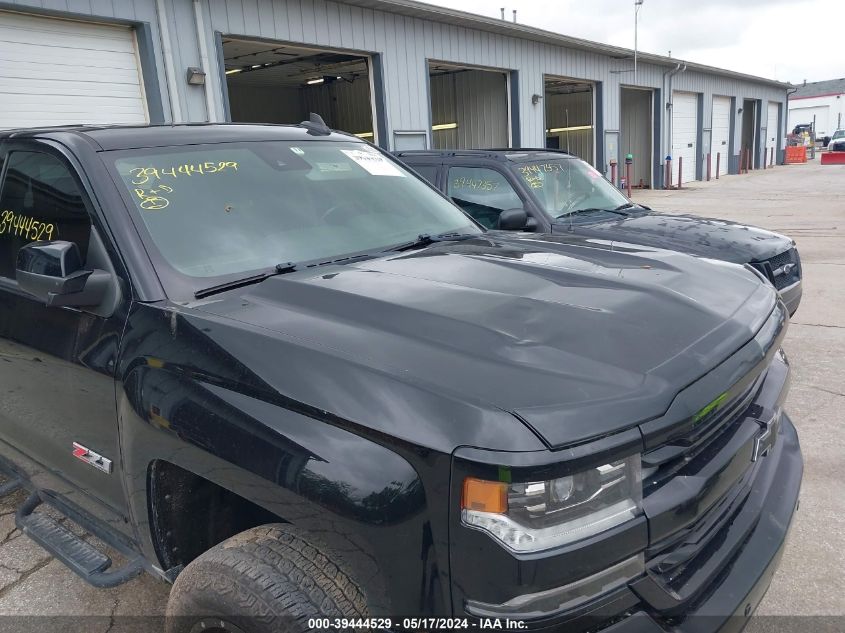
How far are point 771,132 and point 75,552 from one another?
42024mm

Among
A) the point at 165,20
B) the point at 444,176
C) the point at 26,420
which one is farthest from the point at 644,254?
the point at 165,20

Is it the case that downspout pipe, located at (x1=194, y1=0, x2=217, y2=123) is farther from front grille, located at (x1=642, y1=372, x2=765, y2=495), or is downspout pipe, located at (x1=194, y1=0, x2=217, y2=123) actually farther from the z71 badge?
front grille, located at (x1=642, y1=372, x2=765, y2=495)

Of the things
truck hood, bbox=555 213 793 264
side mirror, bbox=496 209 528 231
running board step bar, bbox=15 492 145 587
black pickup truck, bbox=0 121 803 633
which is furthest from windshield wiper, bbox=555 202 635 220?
running board step bar, bbox=15 492 145 587

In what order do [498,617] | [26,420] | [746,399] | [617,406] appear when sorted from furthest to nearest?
1. [26,420]
2. [746,399]
3. [617,406]
4. [498,617]

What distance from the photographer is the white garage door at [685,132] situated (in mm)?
24516

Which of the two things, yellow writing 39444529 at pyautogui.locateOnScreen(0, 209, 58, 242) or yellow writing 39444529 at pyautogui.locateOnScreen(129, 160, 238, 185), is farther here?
yellow writing 39444529 at pyautogui.locateOnScreen(0, 209, 58, 242)

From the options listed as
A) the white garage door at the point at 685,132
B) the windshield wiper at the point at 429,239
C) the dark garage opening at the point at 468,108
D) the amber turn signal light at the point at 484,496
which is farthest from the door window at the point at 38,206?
the white garage door at the point at 685,132

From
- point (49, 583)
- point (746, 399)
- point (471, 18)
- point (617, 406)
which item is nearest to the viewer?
point (617, 406)

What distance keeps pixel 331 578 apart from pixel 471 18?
12.9 m

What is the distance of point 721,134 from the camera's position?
29.4m

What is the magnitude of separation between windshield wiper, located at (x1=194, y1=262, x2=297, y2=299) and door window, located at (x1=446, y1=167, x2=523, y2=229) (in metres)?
3.78

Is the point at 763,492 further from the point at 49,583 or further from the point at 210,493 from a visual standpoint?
the point at 49,583

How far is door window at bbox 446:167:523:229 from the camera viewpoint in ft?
19.8

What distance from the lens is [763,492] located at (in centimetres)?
199
